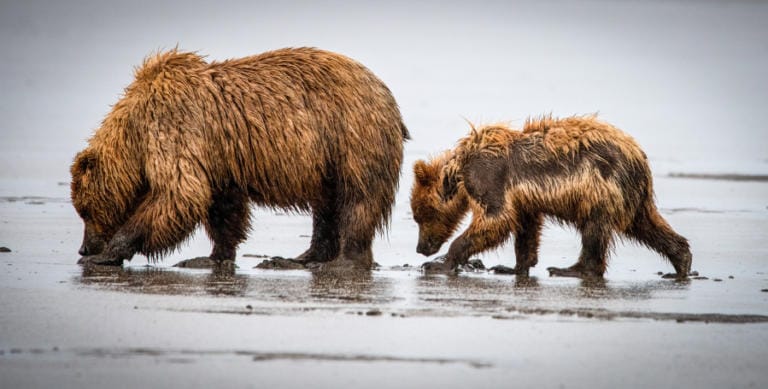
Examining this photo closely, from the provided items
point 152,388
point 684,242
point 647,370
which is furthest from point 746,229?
point 152,388

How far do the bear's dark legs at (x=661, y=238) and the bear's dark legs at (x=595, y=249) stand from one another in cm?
47

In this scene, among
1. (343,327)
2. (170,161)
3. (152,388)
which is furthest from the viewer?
(170,161)

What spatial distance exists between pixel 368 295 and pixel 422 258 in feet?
11.0

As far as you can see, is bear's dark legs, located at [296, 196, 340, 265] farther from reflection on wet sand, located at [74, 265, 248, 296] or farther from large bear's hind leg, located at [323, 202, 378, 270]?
reflection on wet sand, located at [74, 265, 248, 296]

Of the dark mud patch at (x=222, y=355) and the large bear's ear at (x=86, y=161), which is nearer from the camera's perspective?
the dark mud patch at (x=222, y=355)

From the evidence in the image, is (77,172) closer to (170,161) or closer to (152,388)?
(170,161)

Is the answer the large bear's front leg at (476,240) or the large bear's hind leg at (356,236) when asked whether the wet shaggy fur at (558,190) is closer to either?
the large bear's front leg at (476,240)

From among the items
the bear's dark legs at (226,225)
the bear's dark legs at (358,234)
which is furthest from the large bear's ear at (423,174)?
the bear's dark legs at (226,225)

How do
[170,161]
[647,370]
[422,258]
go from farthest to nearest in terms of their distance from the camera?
[422,258]
[170,161]
[647,370]

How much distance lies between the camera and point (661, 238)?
12.0 metres

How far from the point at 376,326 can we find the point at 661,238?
13.8ft

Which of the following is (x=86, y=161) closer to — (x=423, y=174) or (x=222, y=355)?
(x=423, y=174)

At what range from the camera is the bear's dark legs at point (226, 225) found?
12609 millimetres

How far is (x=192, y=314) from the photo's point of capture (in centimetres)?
897
